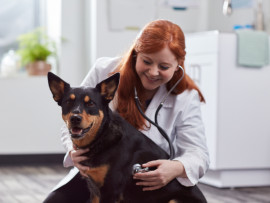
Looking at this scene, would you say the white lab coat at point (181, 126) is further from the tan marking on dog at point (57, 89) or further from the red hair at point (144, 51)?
the tan marking on dog at point (57, 89)

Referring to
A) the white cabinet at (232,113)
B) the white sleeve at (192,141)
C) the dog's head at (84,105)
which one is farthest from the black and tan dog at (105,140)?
the white cabinet at (232,113)

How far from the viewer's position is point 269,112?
3.43 metres

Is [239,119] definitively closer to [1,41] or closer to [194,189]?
[194,189]

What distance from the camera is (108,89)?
162 cm

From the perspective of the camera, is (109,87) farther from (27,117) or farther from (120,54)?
(27,117)

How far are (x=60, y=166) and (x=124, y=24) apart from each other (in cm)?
135

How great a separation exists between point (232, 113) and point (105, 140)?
1839 millimetres

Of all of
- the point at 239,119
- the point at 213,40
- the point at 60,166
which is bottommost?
the point at 60,166

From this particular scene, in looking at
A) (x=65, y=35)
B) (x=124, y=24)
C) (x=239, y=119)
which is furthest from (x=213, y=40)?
(x=65, y=35)

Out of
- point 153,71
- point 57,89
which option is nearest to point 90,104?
point 57,89

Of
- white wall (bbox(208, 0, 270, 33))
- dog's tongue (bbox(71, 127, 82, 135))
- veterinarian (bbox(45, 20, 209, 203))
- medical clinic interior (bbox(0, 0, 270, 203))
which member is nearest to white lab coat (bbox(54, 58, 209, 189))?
veterinarian (bbox(45, 20, 209, 203))

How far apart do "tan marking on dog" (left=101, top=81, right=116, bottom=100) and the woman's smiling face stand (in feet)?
0.74

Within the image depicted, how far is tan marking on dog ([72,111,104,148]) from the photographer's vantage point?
154 cm

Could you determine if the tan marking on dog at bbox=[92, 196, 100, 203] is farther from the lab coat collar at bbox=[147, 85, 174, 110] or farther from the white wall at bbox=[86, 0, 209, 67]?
the white wall at bbox=[86, 0, 209, 67]
